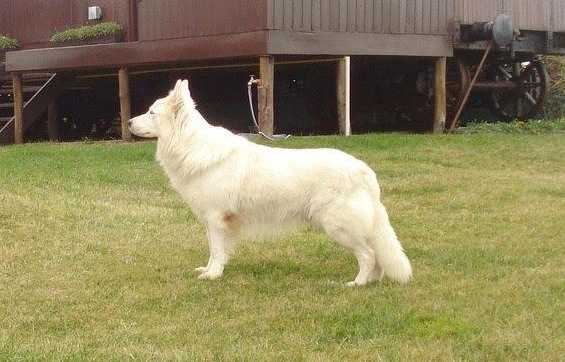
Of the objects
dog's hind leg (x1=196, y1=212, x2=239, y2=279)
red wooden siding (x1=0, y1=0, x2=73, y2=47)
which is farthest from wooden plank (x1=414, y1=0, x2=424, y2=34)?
dog's hind leg (x1=196, y1=212, x2=239, y2=279)

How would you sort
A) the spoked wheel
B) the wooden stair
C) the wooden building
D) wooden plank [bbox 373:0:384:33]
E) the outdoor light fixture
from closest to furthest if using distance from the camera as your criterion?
1. the wooden building
2. wooden plank [bbox 373:0:384:33]
3. the outdoor light fixture
4. the wooden stair
5. the spoked wheel

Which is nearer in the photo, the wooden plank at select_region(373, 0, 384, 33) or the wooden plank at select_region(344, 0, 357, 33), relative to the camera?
the wooden plank at select_region(344, 0, 357, 33)

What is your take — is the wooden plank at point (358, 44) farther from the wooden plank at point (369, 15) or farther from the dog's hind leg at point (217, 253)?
the dog's hind leg at point (217, 253)

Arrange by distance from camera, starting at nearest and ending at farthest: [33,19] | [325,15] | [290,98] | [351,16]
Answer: [325,15]
[351,16]
[33,19]
[290,98]

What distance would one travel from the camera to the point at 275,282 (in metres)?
6.90

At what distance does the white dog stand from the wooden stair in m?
12.3

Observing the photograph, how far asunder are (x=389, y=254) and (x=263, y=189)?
104cm

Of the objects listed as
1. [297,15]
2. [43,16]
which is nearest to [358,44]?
[297,15]

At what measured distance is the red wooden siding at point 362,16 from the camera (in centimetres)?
1494

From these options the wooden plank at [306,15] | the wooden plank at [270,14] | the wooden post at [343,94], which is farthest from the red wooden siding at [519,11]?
the wooden plank at [270,14]

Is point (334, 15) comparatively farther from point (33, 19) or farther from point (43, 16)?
point (33, 19)

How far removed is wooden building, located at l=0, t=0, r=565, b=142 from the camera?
49.4 ft

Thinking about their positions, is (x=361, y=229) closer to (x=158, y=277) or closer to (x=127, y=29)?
(x=158, y=277)

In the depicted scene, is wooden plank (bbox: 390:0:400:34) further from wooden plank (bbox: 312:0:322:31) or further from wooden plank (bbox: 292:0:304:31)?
wooden plank (bbox: 292:0:304:31)
